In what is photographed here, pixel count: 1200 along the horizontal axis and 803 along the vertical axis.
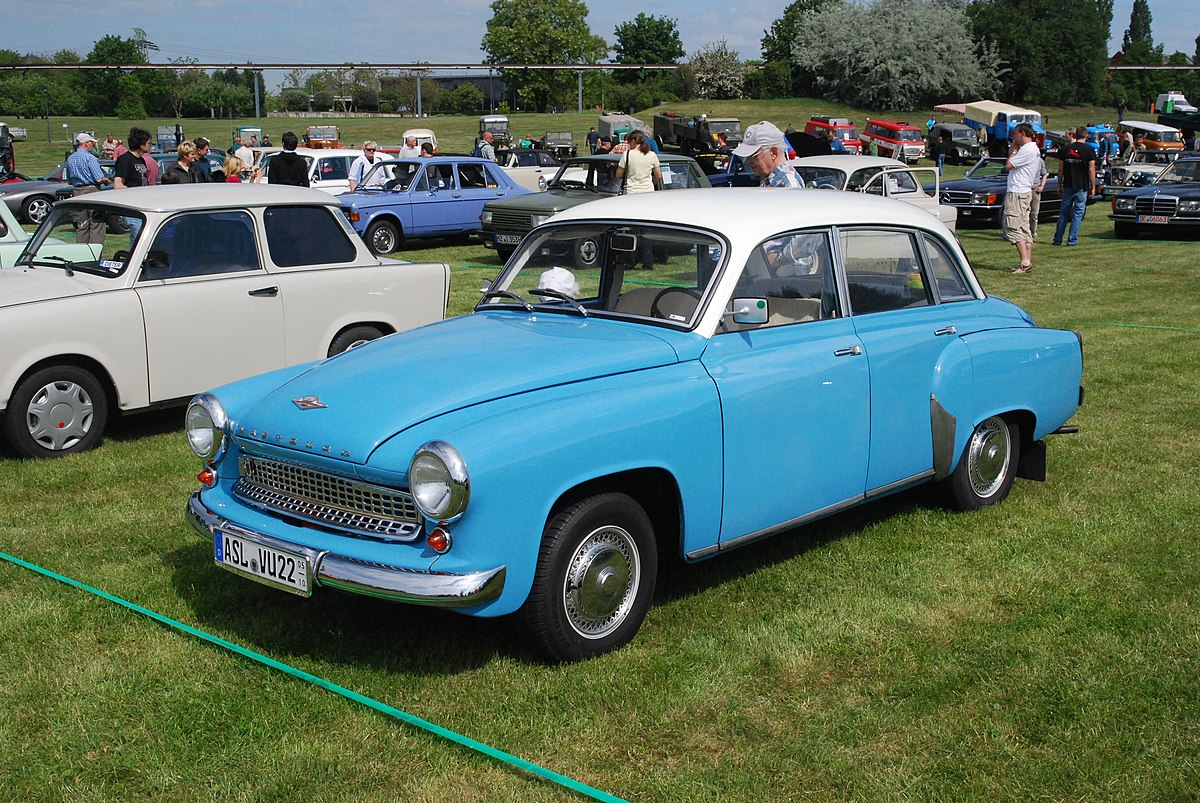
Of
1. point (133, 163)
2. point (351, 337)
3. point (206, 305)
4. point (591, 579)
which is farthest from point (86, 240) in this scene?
point (133, 163)

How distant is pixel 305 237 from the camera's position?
8211 mm

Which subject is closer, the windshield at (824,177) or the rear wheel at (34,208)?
the windshield at (824,177)

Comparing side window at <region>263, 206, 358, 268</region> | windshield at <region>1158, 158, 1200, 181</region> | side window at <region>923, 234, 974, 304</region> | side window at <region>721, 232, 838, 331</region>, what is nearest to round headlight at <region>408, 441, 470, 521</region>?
side window at <region>721, 232, 838, 331</region>

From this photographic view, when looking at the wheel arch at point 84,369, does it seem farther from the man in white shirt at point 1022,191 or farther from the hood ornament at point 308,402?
the man in white shirt at point 1022,191

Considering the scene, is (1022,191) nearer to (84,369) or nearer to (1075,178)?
(1075,178)

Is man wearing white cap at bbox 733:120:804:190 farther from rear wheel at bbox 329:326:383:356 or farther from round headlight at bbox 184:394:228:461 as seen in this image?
round headlight at bbox 184:394:228:461

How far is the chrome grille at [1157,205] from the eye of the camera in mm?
20031

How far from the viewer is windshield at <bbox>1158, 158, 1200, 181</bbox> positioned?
21375mm

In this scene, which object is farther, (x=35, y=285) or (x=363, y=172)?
(x=363, y=172)

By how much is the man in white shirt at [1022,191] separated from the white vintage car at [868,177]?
3.19ft

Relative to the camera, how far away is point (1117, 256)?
1783 centimetres

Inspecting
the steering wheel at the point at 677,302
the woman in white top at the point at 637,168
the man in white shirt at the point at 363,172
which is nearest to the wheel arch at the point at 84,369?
the steering wheel at the point at 677,302

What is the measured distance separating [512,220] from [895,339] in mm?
11949

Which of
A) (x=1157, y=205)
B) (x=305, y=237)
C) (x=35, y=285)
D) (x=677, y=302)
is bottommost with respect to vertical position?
(x=1157, y=205)
